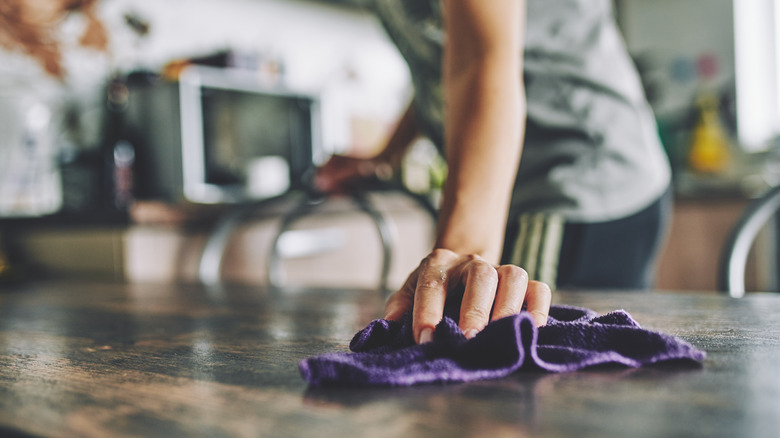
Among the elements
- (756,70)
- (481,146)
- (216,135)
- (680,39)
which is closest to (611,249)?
(481,146)

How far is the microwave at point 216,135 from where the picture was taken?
89.5 inches

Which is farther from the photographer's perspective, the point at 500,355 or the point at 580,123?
the point at 580,123

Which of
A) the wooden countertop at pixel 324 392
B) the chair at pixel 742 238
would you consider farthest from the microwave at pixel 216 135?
the wooden countertop at pixel 324 392

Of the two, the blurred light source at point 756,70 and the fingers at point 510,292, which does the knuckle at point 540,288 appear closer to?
the fingers at point 510,292

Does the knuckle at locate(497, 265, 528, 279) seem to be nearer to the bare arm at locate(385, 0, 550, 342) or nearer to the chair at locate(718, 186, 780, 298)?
the bare arm at locate(385, 0, 550, 342)

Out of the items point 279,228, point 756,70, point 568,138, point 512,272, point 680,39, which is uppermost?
point 680,39

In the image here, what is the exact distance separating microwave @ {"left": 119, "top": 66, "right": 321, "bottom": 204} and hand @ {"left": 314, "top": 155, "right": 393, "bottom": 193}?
2.22 ft

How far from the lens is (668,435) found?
262 millimetres

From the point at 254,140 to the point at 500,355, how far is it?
2.45m

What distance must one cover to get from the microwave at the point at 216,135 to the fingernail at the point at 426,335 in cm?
166

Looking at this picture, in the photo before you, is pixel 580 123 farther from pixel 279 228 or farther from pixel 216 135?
pixel 216 135

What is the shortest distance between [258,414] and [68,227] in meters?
1.65

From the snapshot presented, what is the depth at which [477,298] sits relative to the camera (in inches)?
17.6

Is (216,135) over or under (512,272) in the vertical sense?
over
